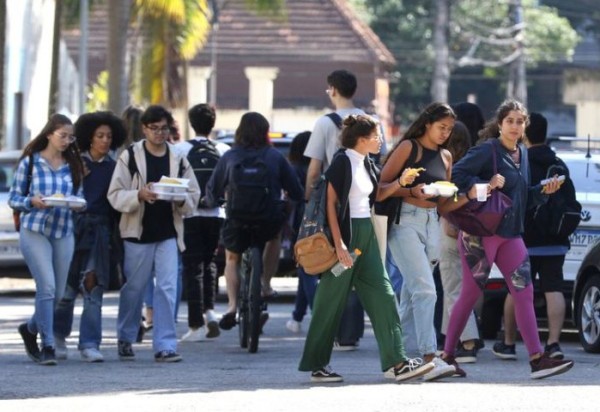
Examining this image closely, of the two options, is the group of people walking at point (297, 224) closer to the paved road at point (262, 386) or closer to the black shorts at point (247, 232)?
the black shorts at point (247, 232)

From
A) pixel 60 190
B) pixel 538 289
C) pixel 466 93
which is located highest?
pixel 60 190

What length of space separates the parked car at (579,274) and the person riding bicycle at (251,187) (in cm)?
189

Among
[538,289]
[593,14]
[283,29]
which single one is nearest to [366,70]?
[283,29]

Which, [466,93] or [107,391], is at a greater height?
[107,391]

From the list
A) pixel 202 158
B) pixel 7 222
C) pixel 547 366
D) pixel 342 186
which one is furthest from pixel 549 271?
Answer: pixel 7 222

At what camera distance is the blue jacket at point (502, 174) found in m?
11.9

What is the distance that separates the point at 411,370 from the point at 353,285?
2.09 ft

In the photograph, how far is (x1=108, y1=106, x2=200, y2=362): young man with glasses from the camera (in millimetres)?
13203

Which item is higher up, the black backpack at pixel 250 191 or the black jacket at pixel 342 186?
the black jacket at pixel 342 186

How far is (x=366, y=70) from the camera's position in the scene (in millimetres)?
66500

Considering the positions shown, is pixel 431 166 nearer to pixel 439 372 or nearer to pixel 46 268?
pixel 439 372

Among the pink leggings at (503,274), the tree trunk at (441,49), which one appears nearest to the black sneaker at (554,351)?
the pink leggings at (503,274)

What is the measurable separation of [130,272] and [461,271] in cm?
234

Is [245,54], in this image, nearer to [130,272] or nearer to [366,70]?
[366,70]
